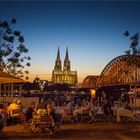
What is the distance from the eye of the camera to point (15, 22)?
84.1 ft

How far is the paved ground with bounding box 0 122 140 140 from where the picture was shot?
11711mm

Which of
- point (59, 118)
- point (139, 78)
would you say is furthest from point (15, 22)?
point (139, 78)

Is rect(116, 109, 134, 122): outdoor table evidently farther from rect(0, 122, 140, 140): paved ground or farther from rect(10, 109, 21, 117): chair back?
rect(10, 109, 21, 117): chair back

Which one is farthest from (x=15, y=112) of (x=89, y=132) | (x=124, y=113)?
(x=124, y=113)

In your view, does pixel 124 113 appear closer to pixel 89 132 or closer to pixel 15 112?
pixel 89 132

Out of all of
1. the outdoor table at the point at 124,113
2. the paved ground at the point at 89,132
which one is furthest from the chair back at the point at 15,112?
the outdoor table at the point at 124,113

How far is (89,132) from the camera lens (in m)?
12.9

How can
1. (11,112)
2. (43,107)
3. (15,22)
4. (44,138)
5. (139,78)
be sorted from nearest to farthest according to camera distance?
(44,138)
(43,107)
(11,112)
(15,22)
(139,78)

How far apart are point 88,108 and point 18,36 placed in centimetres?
1159

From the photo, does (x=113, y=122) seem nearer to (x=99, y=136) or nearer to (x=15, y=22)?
(x=99, y=136)

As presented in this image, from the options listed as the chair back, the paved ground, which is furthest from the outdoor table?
the chair back

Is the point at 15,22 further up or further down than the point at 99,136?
further up

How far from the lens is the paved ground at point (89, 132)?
11.7 m

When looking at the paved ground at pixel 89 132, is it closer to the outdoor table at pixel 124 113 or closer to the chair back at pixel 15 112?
the chair back at pixel 15 112
